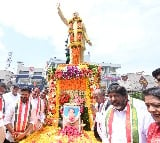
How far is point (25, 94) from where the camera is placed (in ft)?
23.0

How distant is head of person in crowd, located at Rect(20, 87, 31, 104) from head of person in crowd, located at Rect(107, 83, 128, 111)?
337cm

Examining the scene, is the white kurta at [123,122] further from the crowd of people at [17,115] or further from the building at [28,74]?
the building at [28,74]

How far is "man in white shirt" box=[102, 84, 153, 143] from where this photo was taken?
354cm

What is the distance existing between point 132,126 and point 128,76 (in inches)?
2140

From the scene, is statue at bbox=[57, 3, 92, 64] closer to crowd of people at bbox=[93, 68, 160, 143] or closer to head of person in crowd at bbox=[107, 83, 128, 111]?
crowd of people at bbox=[93, 68, 160, 143]

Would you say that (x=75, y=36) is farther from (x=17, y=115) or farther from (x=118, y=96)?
(x=118, y=96)

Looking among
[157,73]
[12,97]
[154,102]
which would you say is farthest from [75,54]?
[154,102]

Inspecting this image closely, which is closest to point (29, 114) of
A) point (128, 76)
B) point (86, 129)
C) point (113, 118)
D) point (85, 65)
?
point (113, 118)

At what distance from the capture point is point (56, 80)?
1377 cm

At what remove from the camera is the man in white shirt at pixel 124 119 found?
11.6 ft

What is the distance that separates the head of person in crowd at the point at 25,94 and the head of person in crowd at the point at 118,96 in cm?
337

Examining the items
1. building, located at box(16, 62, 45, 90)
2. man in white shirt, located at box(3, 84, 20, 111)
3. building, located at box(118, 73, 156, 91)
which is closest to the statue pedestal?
man in white shirt, located at box(3, 84, 20, 111)

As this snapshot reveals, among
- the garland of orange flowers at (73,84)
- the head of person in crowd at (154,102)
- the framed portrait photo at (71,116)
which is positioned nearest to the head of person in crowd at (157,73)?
the head of person in crowd at (154,102)

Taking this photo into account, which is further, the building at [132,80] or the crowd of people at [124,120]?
the building at [132,80]
